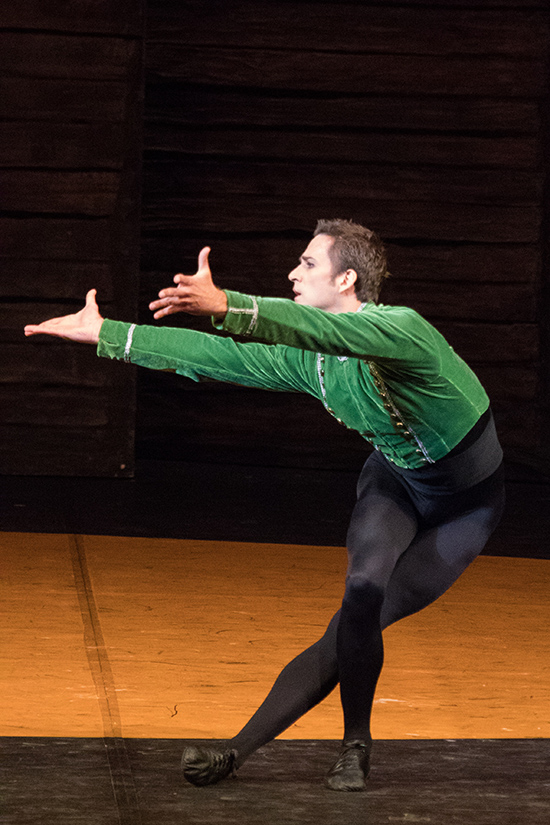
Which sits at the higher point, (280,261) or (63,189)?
(63,189)

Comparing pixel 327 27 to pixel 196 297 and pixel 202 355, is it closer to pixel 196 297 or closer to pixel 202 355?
pixel 202 355

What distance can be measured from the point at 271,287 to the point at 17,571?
3264 millimetres

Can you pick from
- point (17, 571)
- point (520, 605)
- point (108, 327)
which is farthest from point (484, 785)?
point (17, 571)

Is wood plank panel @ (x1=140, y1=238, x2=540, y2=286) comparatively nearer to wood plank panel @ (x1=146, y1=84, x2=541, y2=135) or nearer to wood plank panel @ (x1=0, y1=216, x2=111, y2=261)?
wood plank panel @ (x1=146, y1=84, x2=541, y2=135)

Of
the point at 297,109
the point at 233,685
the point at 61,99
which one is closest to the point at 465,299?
the point at 297,109

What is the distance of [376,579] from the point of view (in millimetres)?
2473

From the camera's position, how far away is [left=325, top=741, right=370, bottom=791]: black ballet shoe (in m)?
2.53

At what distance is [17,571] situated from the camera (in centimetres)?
461

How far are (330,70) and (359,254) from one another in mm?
4982

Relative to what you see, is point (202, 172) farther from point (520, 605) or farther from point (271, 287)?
point (520, 605)

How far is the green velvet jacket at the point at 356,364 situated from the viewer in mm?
2211

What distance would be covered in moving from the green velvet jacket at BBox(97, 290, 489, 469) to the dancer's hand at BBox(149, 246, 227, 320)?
0.12ft

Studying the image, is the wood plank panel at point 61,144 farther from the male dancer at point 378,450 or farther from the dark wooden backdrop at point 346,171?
the male dancer at point 378,450

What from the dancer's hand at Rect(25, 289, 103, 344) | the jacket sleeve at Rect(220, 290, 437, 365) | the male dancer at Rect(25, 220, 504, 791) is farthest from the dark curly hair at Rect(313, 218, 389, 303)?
the dancer's hand at Rect(25, 289, 103, 344)
